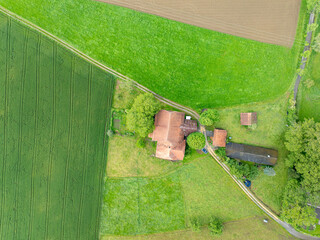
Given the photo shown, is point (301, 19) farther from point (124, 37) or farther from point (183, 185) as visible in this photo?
point (183, 185)

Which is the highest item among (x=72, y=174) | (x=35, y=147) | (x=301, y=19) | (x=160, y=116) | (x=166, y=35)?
(x=301, y=19)

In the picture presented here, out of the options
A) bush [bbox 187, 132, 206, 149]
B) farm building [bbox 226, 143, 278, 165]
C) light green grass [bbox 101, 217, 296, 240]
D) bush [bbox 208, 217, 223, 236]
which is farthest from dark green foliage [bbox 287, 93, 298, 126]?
bush [bbox 208, 217, 223, 236]

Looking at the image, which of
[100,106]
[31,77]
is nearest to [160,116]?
[100,106]

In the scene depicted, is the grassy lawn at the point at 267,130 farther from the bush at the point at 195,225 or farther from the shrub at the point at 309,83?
the bush at the point at 195,225

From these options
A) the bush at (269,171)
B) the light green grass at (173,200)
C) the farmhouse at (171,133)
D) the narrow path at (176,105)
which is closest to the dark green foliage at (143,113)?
the farmhouse at (171,133)

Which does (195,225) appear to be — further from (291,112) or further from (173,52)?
(173,52)

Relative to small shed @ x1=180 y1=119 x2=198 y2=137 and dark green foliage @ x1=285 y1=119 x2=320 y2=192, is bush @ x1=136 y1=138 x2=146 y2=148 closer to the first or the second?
small shed @ x1=180 y1=119 x2=198 y2=137
